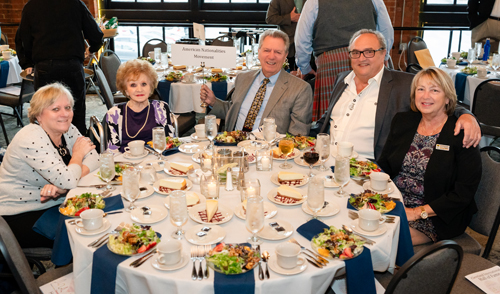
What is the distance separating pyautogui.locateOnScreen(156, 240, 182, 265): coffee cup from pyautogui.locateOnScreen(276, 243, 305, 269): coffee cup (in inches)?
13.2

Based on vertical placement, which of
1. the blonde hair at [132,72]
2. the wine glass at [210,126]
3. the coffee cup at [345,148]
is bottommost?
the coffee cup at [345,148]

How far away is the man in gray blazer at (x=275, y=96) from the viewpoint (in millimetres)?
3100

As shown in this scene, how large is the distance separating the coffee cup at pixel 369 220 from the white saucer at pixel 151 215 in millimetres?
786

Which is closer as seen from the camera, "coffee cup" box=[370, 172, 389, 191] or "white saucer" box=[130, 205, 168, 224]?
"white saucer" box=[130, 205, 168, 224]

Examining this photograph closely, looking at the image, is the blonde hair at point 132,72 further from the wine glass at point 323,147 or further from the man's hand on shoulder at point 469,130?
the man's hand on shoulder at point 469,130

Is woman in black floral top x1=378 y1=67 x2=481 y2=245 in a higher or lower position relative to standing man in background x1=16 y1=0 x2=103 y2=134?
lower

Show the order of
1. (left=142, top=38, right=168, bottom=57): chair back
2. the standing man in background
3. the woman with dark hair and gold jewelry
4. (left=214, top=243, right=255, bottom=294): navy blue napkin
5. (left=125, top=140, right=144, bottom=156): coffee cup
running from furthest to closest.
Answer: (left=142, top=38, right=168, bottom=57): chair back, the standing man in background, the woman with dark hair and gold jewelry, (left=125, top=140, right=144, bottom=156): coffee cup, (left=214, top=243, right=255, bottom=294): navy blue napkin

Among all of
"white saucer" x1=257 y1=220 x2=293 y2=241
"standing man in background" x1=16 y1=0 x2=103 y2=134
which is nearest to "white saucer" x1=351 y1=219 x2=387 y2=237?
"white saucer" x1=257 y1=220 x2=293 y2=241

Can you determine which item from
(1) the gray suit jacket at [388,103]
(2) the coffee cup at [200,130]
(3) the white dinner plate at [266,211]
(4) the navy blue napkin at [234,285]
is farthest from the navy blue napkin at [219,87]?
(4) the navy blue napkin at [234,285]

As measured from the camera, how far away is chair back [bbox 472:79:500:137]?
12.3 feet

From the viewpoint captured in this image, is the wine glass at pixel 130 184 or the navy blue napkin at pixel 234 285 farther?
the wine glass at pixel 130 184

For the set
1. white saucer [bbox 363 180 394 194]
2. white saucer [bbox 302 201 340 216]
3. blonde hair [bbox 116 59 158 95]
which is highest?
blonde hair [bbox 116 59 158 95]

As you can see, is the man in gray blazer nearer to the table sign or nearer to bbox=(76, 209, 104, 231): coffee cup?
the table sign

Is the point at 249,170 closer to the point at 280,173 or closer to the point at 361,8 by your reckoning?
the point at 280,173
